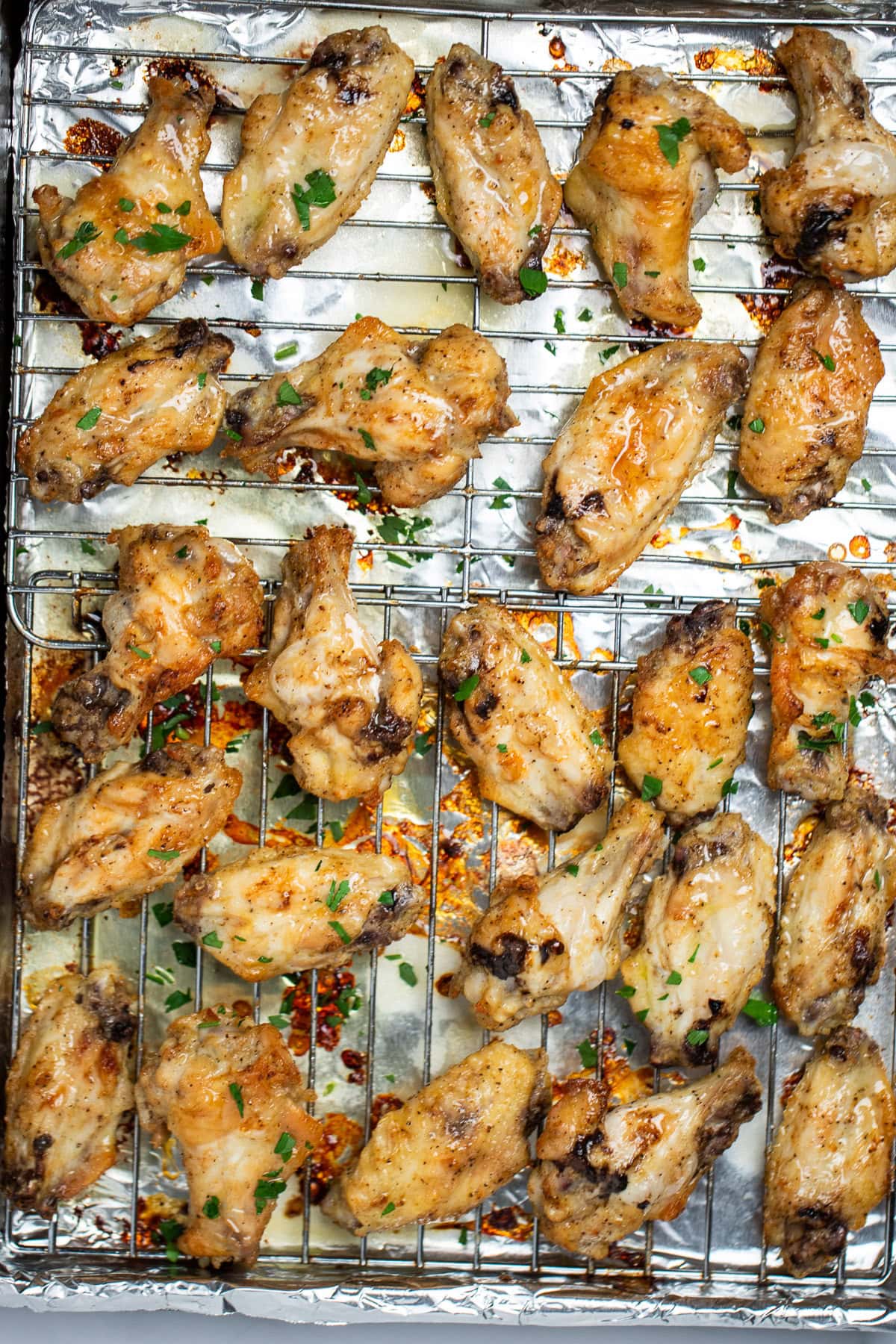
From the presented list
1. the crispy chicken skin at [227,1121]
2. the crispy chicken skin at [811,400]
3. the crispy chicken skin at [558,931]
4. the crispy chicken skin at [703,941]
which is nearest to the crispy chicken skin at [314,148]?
the crispy chicken skin at [811,400]

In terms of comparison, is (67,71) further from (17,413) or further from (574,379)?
(574,379)

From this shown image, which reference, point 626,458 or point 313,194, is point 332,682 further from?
point 313,194

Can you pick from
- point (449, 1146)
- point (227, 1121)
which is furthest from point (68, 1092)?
point (449, 1146)

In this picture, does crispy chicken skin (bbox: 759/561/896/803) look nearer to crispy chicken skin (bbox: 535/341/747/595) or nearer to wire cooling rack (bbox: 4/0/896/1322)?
wire cooling rack (bbox: 4/0/896/1322)

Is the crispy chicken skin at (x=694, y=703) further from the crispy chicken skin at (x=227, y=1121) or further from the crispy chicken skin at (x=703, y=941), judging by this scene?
the crispy chicken skin at (x=227, y=1121)

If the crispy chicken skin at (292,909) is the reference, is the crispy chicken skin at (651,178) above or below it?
above

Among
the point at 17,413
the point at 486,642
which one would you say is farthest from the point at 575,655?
the point at 17,413
